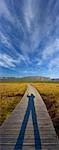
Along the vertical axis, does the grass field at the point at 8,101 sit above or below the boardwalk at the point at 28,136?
above

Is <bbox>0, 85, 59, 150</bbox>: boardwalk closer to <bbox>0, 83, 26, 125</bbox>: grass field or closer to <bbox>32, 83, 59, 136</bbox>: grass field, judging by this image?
<bbox>32, 83, 59, 136</bbox>: grass field

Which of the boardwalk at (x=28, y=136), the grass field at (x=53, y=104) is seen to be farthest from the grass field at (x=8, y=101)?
the grass field at (x=53, y=104)

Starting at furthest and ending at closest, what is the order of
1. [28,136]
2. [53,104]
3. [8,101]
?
[8,101] → [53,104] → [28,136]

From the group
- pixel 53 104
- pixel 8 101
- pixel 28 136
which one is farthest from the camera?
pixel 8 101

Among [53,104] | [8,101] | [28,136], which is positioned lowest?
[28,136]

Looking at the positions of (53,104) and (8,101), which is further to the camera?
(8,101)

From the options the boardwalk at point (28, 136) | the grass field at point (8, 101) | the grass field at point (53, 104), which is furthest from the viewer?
the grass field at point (8, 101)

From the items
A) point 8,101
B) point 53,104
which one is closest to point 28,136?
point 53,104

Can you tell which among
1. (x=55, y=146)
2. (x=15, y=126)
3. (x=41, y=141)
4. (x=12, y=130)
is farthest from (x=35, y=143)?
(x=15, y=126)

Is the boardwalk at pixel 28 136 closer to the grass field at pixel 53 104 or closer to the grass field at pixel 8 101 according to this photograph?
the grass field at pixel 53 104

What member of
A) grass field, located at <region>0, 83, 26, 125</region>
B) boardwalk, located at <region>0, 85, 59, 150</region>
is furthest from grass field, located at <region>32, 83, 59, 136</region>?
grass field, located at <region>0, 83, 26, 125</region>

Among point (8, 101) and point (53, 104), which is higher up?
point (8, 101)

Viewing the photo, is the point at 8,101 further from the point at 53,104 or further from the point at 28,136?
the point at 28,136

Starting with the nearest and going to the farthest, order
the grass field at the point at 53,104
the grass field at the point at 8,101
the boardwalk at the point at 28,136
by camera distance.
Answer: the boardwalk at the point at 28,136 → the grass field at the point at 53,104 → the grass field at the point at 8,101
